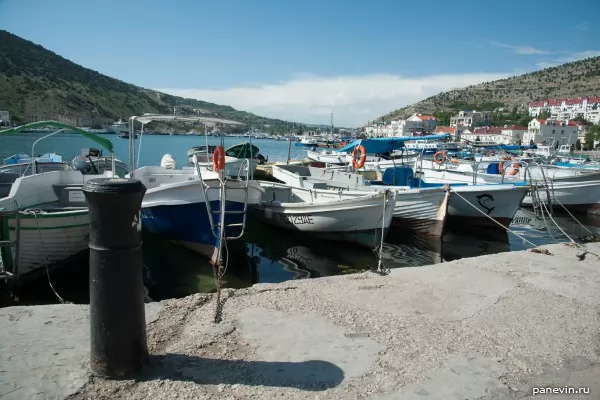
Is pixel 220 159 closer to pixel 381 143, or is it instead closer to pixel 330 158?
pixel 381 143

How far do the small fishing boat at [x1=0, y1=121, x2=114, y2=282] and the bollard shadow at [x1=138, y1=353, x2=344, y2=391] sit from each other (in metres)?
5.38

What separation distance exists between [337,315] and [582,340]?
2.16 metres

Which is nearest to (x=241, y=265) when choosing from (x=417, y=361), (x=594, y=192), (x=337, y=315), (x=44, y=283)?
(x=44, y=283)

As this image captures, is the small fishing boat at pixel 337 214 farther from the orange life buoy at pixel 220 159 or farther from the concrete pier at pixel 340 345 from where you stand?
the concrete pier at pixel 340 345

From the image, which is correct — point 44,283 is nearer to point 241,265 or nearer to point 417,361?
point 241,265

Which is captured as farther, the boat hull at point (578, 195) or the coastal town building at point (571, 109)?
the coastal town building at point (571, 109)

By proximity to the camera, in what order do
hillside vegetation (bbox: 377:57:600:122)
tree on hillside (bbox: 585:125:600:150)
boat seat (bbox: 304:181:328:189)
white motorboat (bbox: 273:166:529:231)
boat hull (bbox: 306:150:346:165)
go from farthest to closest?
1. hillside vegetation (bbox: 377:57:600:122)
2. tree on hillside (bbox: 585:125:600:150)
3. boat hull (bbox: 306:150:346:165)
4. boat seat (bbox: 304:181:328:189)
5. white motorboat (bbox: 273:166:529:231)

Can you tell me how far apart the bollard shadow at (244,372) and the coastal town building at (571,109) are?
478 ft

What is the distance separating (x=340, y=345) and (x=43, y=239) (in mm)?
6524

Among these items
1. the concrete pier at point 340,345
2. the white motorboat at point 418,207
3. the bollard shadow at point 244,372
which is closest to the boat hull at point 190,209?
the white motorboat at point 418,207

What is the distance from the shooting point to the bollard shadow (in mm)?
2871

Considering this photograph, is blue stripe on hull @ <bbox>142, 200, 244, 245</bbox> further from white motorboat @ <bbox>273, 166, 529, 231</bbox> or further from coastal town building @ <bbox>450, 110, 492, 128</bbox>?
coastal town building @ <bbox>450, 110, 492, 128</bbox>

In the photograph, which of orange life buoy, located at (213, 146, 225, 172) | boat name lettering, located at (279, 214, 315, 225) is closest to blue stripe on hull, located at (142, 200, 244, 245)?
orange life buoy, located at (213, 146, 225, 172)

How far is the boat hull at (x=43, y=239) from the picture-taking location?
279 inches
